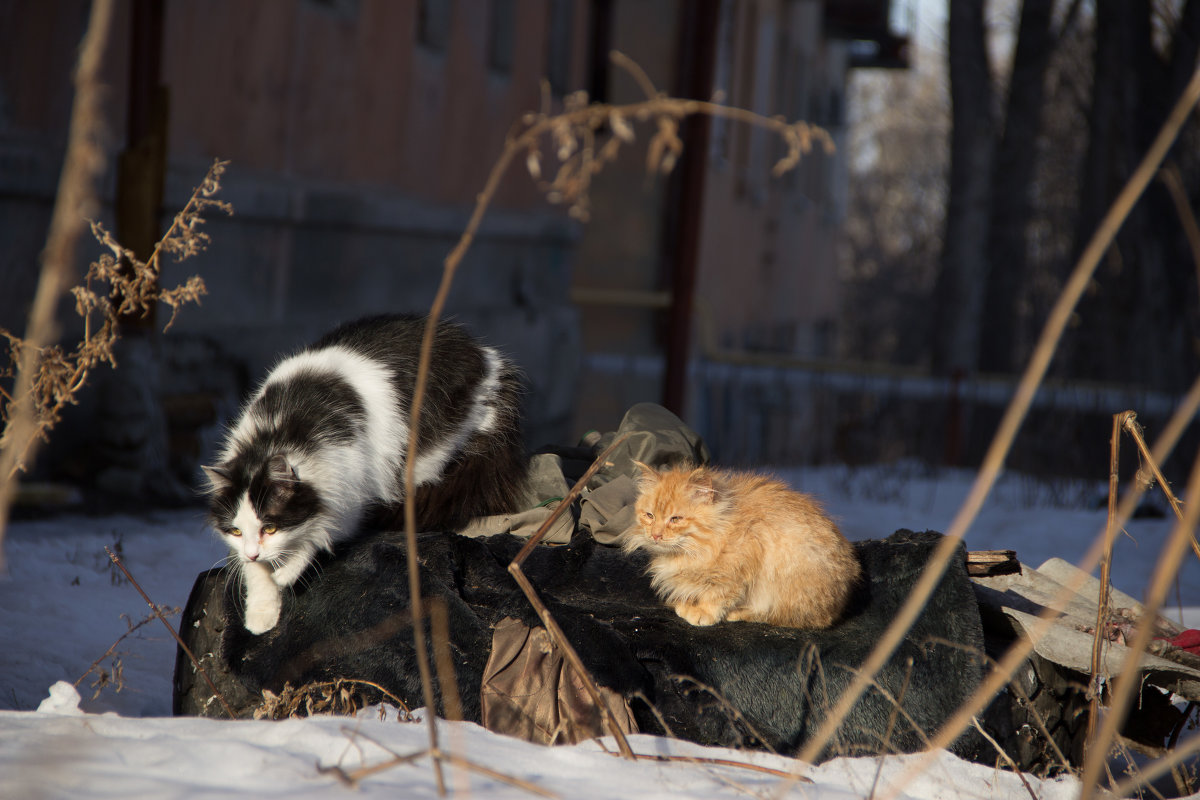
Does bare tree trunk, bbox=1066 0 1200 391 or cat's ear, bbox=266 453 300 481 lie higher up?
bare tree trunk, bbox=1066 0 1200 391

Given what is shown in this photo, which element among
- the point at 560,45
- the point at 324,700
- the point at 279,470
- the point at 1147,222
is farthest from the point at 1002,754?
the point at 1147,222

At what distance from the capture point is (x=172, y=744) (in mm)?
2029

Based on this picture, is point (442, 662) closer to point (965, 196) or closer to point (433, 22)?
point (433, 22)

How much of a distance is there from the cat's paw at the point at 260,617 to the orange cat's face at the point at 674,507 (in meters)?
1.04

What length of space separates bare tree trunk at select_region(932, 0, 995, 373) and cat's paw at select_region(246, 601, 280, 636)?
1010 cm

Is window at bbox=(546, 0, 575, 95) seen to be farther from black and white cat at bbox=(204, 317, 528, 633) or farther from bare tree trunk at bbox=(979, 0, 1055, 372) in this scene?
black and white cat at bbox=(204, 317, 528, 633)

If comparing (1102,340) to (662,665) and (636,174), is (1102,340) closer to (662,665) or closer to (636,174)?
(636,174)

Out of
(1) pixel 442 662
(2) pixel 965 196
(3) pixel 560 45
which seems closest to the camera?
(1) pixel 442 662

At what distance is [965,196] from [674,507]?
10.2 meters

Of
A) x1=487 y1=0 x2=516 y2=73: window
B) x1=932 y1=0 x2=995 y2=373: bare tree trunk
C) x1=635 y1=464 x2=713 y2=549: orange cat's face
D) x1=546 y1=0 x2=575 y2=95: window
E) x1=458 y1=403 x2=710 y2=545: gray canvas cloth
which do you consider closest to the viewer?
x1=635 y1=464 x2=713 y2=549: orange cat's face

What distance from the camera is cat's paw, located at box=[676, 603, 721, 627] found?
267 cm

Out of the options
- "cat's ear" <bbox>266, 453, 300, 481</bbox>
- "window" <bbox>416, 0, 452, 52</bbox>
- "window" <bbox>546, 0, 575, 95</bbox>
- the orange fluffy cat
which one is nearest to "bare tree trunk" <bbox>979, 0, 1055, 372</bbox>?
"window" <bbox>546, 0, 575, 95</bbox>

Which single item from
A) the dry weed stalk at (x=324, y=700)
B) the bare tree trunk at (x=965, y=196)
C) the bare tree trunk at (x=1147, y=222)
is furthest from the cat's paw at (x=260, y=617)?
the bare tree trunk at (x=965, y=196)

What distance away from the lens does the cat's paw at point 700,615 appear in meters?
2.67
